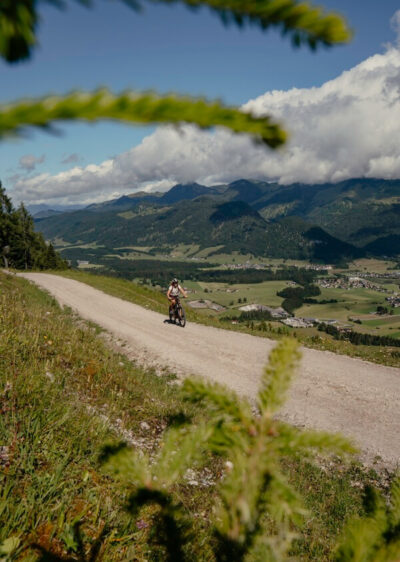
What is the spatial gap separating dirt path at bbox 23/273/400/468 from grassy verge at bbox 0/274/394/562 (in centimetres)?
196

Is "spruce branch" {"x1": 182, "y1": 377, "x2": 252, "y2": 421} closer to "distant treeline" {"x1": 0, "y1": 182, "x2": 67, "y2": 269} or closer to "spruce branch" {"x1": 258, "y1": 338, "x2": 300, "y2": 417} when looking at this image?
"spruce branch" {"x1": 258, "y1": 338, "x2": 300, "y2": 417}

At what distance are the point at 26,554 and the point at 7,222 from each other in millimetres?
68244

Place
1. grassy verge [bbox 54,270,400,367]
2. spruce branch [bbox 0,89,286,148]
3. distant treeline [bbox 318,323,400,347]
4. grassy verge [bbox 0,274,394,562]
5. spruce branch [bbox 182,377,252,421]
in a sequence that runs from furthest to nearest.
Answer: distant treeline [bbox 318,323,400,347], grassy verge [bbox 54,270,400,367], grassy verge [bbox 0,274,394,562], spruce branch [bbox 182,377,252,421], spruce branch [bbox 0,89,286,148]

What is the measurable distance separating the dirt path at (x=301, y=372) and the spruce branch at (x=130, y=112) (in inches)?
249

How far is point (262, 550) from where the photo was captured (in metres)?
1.29

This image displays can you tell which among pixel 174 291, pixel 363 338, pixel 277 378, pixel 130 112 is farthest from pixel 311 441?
pixel 363 338

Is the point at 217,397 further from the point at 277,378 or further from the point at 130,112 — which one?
the point at 130,112

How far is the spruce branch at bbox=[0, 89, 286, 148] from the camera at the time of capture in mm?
614

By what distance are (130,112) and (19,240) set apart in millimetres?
74155

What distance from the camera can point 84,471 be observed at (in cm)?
438

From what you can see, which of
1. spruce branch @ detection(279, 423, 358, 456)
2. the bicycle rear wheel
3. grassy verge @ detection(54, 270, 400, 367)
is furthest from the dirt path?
spruce branch @ detection(279, 423, 358, 456)

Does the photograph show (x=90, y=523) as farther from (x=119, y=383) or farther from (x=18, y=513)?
(x=119, y=383)

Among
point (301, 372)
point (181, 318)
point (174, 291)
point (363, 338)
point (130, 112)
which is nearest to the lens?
point (130, 112)

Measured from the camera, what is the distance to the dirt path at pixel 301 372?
10.1 m
